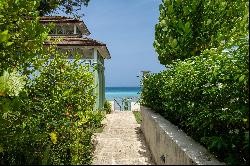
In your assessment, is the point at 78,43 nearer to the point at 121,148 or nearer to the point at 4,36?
the point at 121,148

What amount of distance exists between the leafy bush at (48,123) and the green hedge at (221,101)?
2953 millimetres

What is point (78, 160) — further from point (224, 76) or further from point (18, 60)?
point (224, 76)

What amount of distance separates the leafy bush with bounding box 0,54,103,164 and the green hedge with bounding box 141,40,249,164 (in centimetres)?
295

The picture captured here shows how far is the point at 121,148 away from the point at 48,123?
13.4ft

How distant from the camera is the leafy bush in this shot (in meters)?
9.27

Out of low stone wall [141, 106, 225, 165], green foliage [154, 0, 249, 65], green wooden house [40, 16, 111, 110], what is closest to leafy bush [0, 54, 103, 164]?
low stone wall [141, 106, 225, 165]

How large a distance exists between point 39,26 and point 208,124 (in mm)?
3848

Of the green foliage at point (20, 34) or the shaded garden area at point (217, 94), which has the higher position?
the green foliage at point (20, 34)

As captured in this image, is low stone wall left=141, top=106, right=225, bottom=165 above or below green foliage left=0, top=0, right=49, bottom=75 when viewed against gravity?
below

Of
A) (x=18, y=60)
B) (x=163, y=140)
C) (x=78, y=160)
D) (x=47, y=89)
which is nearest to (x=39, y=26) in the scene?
(x=18, y=60)

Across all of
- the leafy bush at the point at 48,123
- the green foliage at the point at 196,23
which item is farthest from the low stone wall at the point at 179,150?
the green foliage at the point at 196,23

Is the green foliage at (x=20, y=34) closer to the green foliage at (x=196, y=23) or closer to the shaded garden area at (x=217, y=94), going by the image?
the shaded garden area at (x=217, y=94)

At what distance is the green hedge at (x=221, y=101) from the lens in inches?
234

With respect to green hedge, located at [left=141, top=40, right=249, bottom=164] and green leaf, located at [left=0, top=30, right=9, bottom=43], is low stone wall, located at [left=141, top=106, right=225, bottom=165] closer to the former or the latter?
green hedge, located at [left=141, top=40, right=249, bottom=164]
